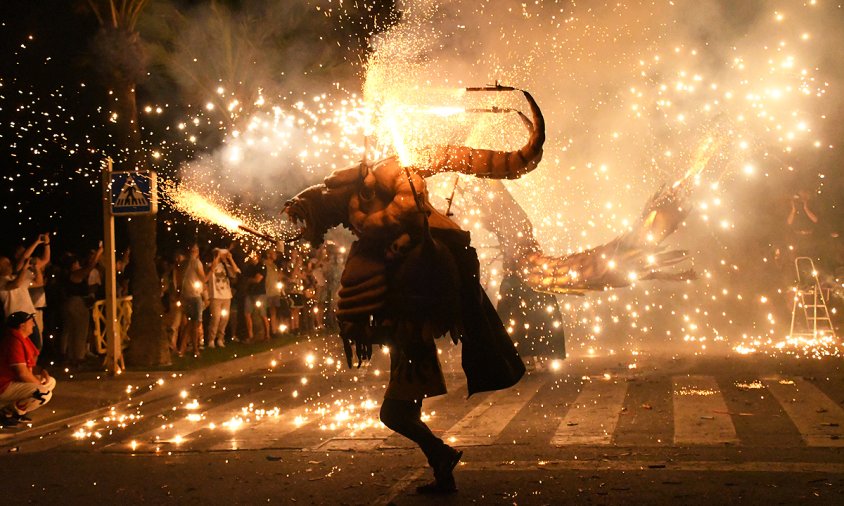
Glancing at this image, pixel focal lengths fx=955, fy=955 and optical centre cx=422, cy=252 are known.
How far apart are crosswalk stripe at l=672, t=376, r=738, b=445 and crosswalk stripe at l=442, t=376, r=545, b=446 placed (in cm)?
141

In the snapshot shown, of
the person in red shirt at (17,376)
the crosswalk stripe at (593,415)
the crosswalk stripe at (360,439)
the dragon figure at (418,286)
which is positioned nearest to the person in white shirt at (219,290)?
the person in red shirt at (17,376)

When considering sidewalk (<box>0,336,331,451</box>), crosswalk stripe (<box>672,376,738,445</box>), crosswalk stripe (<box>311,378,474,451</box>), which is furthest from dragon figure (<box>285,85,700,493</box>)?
sidewalk (<box>0,336,331,451</box>)

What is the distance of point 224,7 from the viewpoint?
20172mm

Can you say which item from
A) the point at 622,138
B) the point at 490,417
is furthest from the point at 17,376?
the point at 622,138

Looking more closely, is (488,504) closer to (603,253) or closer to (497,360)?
(497,360)

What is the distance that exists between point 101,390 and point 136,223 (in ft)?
10.7

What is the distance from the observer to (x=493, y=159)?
5.54 m

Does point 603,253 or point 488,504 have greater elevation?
point 603,253

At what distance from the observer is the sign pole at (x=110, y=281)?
12.6m

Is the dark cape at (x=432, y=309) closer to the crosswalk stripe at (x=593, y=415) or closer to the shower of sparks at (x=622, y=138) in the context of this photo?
the crosswalk stripe at (x=593, y=415)

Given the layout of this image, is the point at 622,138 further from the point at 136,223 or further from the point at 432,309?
the point at 432,309

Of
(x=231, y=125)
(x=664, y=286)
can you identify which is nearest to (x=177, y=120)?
(x=231, y=125)

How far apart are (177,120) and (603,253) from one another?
13.0m

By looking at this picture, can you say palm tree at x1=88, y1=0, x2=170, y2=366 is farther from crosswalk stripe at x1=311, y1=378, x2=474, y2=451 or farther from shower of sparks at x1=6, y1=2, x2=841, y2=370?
crosswalk stripe at x1=311, y1=378, x2=474, y2=451
